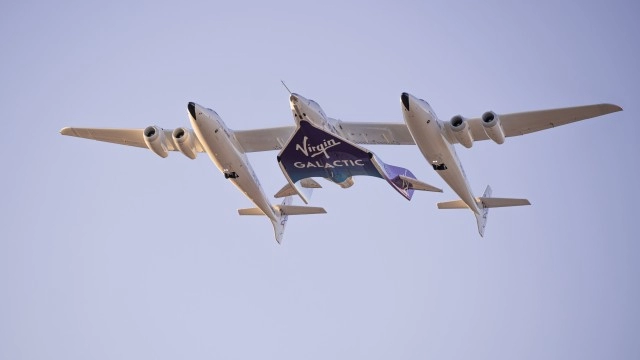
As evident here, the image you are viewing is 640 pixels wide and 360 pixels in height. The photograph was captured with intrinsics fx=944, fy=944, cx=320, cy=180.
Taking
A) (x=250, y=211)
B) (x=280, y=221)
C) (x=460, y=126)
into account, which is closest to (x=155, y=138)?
(x=250, y=211)

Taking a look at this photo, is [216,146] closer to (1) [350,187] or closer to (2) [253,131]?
(2) [253,131]

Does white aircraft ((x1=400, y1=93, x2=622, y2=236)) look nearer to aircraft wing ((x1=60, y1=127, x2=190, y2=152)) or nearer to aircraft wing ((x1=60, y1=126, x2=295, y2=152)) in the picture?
aircraft wing ((x1=60, y1=126, x2=295, y2=152))

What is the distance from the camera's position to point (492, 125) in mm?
34969

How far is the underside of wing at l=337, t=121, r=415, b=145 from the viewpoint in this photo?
3768 centimetres

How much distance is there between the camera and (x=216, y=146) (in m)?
36.0

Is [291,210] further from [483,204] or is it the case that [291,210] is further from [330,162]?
→ [483,204]

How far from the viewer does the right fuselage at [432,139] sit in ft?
113

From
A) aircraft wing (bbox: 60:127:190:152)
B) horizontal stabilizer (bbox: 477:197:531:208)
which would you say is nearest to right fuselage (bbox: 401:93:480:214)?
horizontal stabilizer (bbox: 477:197:531:208)

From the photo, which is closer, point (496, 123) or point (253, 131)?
point (496, 123)

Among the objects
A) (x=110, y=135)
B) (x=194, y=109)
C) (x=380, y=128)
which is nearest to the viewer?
(x=194, y=109)

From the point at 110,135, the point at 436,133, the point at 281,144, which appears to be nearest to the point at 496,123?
the point at 436,133

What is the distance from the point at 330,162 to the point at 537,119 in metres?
8.17

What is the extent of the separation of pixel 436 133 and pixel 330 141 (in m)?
3.99

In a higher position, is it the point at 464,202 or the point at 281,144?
the point at 281,144
